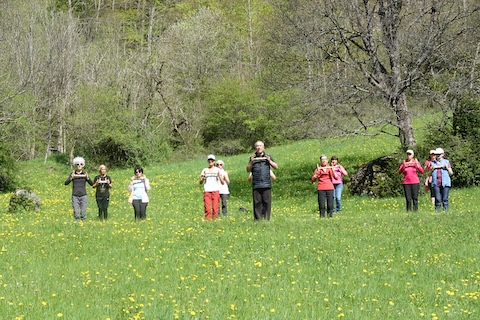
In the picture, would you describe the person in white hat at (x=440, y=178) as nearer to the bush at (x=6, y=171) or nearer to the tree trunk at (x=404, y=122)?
the tree trunk at (x=404, y=122)

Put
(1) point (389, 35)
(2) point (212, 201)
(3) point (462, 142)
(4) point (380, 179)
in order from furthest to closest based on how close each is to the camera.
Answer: (1) point (389, 35)
(3) point (462, 142)
(4) point (380, 179)
(2) point (212, 201)

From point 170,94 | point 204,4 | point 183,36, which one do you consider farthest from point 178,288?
point 204,4

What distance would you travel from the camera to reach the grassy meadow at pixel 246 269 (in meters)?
8.29

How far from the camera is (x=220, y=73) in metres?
54.8

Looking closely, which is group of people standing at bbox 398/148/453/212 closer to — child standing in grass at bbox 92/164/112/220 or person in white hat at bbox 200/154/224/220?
person in white hat at bbox 200/154/224/220

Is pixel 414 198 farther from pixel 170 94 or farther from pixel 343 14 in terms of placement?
pixel 170 94

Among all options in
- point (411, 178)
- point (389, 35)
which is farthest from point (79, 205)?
point (389, 35)

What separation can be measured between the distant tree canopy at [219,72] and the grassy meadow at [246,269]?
35.7ft

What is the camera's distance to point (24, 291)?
9102 mm

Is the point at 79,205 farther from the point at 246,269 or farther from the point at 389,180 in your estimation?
the point at 389,180

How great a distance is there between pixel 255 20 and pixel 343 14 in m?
37.4

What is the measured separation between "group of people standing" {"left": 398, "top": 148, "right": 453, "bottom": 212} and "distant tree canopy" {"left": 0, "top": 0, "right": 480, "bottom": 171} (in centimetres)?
710

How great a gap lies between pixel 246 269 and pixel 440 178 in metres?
8.95

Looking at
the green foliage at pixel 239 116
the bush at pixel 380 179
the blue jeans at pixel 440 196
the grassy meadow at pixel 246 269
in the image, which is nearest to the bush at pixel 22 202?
the grassy meadow at pixel 246 269
